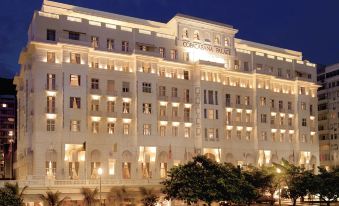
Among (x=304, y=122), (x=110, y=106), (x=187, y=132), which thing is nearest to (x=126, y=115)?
(x=110, y=106)

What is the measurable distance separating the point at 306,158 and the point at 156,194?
45.3 m

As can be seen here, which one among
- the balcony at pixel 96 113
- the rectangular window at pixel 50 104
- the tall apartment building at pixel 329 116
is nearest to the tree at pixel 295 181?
the balcony at pixel 96 113

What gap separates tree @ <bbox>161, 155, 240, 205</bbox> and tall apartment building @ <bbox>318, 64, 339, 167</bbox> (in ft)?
229

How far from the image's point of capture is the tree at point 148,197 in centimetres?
6567

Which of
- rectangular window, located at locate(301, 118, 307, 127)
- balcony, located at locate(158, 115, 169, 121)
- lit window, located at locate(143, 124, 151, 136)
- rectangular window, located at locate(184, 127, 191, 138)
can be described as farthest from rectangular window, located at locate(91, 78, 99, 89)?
rectangular window, located at locate(301, 118, 307, 127)

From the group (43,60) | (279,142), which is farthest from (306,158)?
(43,60)

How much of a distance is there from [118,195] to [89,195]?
5.39 metres

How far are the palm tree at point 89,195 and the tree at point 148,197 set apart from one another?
266 inches

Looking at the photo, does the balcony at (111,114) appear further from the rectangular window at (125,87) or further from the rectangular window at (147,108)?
the rectangular window at (147,108)

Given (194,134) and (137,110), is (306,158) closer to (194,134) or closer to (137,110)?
(194,134)

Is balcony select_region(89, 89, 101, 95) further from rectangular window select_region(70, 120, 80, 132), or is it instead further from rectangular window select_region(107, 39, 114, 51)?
rectangular window select_region(107, 39, 114, 51)

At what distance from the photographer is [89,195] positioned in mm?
65250

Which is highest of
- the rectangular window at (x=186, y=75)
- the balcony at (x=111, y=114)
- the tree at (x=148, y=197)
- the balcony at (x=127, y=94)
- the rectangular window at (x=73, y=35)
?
the rectangular window at (x=73, y=35)

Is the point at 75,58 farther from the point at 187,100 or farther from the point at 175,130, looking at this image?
the point at 187,100
